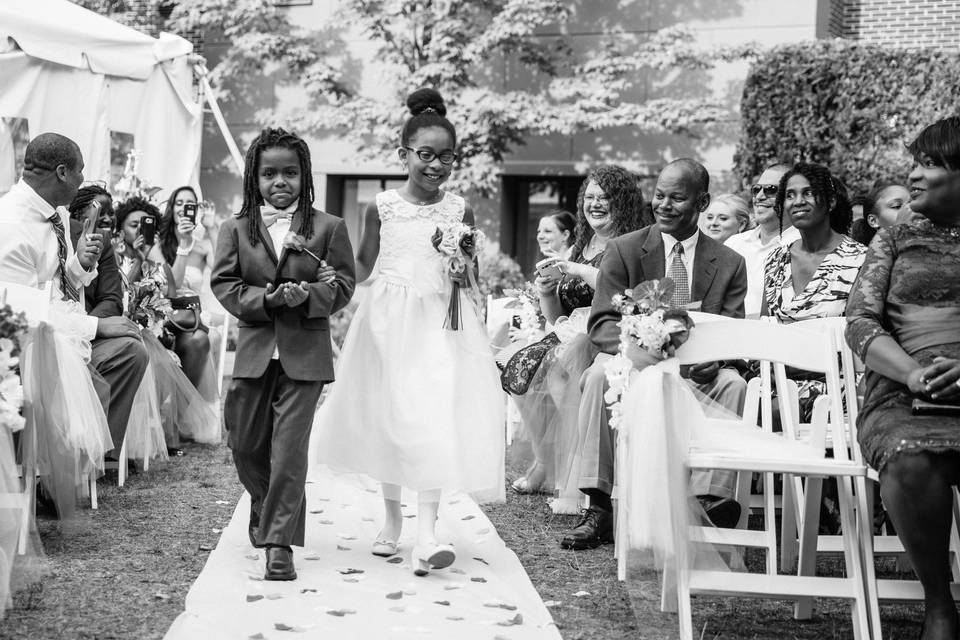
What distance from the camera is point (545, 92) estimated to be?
17.3 meters

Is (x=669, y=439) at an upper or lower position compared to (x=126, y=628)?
upper

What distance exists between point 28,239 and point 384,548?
2415mm

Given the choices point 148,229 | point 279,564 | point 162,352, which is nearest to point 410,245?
point 279,564

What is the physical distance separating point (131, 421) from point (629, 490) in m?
3.86

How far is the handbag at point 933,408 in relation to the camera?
400cm

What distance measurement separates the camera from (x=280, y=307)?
5168 mm

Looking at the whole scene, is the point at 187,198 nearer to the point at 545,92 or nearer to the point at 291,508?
the point at 291,508

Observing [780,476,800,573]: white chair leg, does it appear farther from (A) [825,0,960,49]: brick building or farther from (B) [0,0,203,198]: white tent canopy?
(A) [825,0,960,49]: brick building

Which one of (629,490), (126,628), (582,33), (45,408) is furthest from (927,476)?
(582,33)

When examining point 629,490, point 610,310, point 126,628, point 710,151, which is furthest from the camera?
point 710,151

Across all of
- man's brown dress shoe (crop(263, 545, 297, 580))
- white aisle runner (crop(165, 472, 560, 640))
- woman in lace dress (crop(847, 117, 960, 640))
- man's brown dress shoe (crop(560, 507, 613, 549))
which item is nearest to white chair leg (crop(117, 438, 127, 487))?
white aisle runner (crop(165, 472, 560, 640))

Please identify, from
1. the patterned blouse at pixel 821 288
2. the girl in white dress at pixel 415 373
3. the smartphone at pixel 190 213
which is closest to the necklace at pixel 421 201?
the girl in white dress at pixel 415 373

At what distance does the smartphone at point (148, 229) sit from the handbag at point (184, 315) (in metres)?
0.51

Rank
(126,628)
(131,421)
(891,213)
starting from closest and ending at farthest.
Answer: (126,628) → (131,421) → (891,213)
